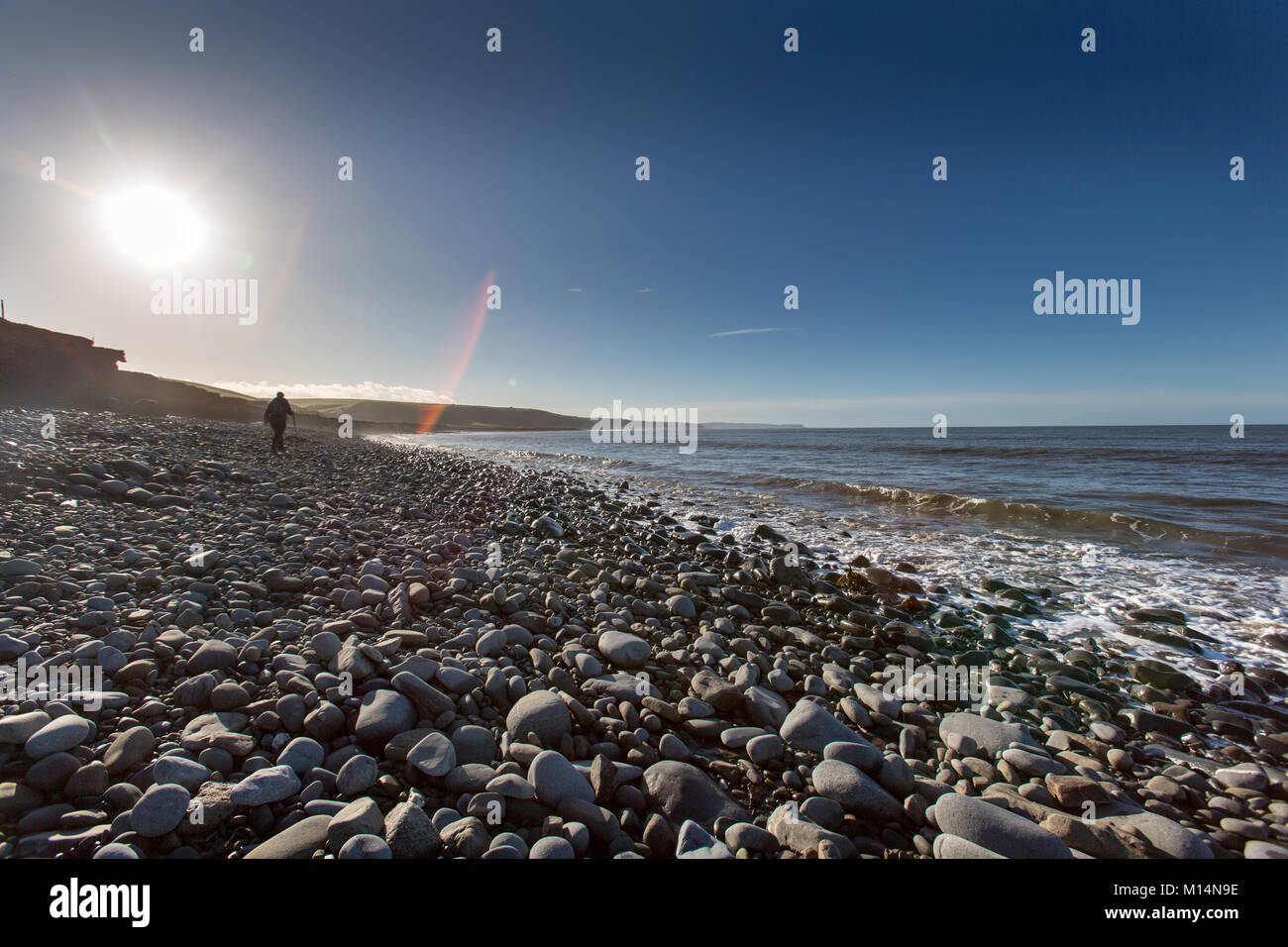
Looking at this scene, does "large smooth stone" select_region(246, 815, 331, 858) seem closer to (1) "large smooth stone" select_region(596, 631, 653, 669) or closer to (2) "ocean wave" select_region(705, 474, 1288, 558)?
(1) "large smooth stone" select_region(596, 631, 653, 669)

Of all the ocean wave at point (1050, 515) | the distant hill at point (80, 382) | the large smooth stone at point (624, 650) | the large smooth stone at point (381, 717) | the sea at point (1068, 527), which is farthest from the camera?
the distant hill at point (80, 382)

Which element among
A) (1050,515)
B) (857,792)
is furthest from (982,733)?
(1050,515)

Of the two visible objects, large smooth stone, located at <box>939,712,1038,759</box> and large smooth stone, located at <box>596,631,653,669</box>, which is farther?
large smooth stone, located at <box>596,631,653,669</box>

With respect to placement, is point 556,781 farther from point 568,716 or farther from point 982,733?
point 982,733

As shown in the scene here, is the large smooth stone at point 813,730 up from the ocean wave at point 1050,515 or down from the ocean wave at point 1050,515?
down

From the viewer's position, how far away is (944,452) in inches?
1276

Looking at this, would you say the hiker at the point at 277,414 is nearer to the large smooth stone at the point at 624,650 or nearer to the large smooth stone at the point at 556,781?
the large smooth stone at the point at 624,650

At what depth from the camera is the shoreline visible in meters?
2.17

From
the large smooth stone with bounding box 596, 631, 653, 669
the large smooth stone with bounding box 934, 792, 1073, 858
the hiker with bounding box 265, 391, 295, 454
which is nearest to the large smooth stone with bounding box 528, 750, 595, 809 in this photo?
the large smooth stone with bounding box 596, 631, 653, 669

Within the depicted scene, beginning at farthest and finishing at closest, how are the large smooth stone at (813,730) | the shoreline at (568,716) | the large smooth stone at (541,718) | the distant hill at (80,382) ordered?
the distant hill at (80,382), the large smooth stone at (813,730), the large smooth stone at (541,718), the shoreline at (568,716)

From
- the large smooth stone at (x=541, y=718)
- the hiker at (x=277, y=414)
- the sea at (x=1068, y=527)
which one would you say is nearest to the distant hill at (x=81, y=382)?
the hiker at (x=277, y=414)

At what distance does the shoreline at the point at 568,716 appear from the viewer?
2168 mm
